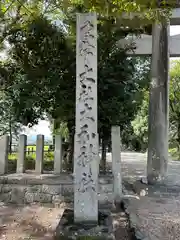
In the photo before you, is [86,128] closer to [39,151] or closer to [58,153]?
[58,153]

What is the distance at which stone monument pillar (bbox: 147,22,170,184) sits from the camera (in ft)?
20.1

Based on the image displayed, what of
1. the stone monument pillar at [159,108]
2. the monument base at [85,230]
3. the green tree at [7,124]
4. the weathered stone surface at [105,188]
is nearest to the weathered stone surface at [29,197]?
the weathered stone surface at [105,188]

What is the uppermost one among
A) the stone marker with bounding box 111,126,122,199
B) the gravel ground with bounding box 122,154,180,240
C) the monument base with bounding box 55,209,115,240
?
the stone marker with bounding box 111,126,122,199

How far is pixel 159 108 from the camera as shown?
243 inches

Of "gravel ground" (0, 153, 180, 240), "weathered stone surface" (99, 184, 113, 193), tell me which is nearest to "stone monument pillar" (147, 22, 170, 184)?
"gravel ground" (0, 153, 180, 240)

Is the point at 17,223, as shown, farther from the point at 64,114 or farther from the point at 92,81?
the point at 64,114

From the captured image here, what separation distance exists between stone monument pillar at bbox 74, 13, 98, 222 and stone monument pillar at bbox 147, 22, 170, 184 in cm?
340

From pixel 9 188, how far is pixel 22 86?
8.21 ft

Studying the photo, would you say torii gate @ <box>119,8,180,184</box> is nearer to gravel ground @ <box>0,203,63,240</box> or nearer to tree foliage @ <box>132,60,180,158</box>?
gravel ground @ <box>0,203,63,240</box>

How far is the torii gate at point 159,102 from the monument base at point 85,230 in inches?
131

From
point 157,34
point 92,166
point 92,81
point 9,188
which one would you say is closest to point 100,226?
point 92,166

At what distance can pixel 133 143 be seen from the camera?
2109 cm

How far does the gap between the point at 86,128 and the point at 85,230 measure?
1.26 meters

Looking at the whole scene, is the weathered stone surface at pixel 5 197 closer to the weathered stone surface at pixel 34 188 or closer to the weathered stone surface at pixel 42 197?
the weathered stone surface at pixel 34 188
